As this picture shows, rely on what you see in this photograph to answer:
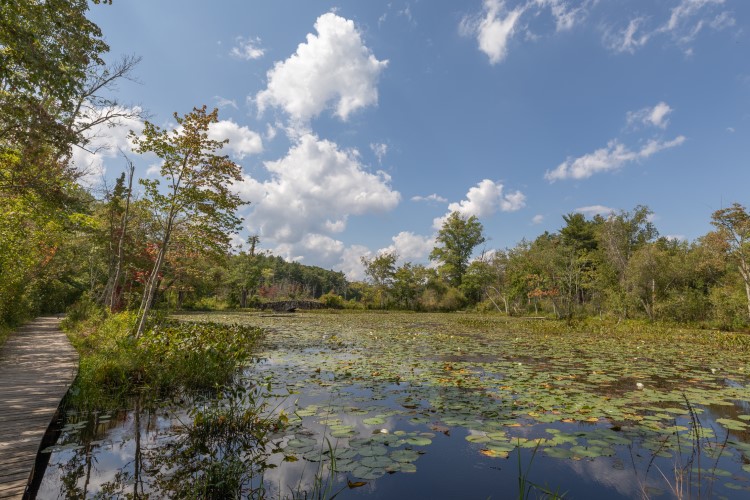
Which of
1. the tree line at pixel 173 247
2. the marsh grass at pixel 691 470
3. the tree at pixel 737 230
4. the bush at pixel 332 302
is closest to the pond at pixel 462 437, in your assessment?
the marsh grass at pixel 691 470

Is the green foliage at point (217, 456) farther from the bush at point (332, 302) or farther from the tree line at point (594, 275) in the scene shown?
the bush at point (332, 302)

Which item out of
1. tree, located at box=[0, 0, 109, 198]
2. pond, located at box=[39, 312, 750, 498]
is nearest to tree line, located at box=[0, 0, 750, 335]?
tree, located at box=[0, 0, 109, 198]

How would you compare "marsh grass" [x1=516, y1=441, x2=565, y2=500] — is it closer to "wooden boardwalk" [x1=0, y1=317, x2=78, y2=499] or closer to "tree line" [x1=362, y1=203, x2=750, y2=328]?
"wooden boardwalk" [x1=0, y1=317, x2=78, y2=499]

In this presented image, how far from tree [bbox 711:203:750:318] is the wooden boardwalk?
85.0 feet

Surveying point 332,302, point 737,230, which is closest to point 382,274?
point 332,302

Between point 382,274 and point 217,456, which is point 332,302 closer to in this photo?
point 382,274

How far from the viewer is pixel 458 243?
48.7 m

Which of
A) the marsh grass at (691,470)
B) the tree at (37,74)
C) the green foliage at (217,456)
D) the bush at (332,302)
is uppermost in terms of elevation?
the tree at (37,74)

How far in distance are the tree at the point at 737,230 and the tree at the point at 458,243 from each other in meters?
29.4

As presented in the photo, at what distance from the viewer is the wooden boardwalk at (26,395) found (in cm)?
313

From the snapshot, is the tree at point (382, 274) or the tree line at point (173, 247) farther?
the tree at point (382, 274)

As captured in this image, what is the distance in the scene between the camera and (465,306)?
4181cm

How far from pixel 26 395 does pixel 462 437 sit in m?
6.32

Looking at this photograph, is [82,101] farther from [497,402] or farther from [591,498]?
[591,498]
